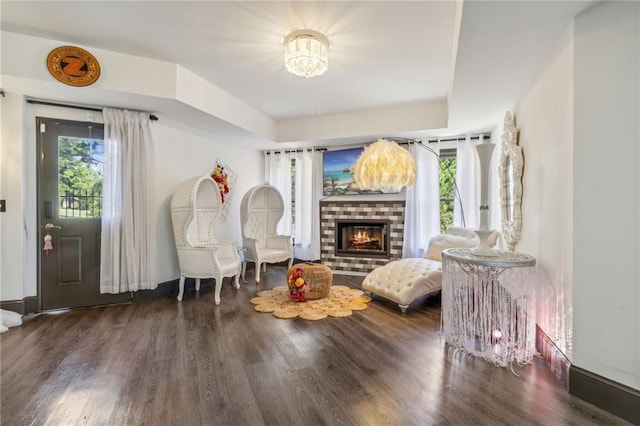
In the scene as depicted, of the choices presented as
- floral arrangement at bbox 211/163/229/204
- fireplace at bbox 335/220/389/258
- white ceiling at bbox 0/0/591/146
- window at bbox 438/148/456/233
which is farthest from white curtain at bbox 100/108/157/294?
window at bbox 438/148/456/233

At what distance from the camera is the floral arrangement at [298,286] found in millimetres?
3654

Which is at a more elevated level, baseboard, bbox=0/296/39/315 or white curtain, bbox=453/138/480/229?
white curtain, bbox=453/138/480/229

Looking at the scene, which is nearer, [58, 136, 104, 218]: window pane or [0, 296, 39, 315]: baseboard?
[0, 296, 39, 315]: baseboard

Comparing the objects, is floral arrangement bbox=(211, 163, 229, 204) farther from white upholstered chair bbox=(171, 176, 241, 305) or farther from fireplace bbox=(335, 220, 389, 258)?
fireplace bbox=(335, 220, 389, 258)

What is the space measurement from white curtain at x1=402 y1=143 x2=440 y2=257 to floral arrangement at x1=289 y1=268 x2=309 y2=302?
2.10 m

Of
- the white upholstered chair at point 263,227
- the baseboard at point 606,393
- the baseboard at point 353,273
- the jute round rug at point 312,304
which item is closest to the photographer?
the baseboard at point 606,393

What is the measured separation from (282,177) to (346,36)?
3.48m

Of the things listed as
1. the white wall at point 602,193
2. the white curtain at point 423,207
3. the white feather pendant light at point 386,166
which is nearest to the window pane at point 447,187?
the white curtain at point 423,207

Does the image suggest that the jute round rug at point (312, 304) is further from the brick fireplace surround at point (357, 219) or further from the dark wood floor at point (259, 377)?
the brick fireplace surround at point (357, 219)

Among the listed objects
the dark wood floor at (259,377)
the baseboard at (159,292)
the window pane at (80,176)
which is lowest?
the dark wood floor at (259,377)

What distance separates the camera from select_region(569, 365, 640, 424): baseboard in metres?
1.65

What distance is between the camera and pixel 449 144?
493 cm

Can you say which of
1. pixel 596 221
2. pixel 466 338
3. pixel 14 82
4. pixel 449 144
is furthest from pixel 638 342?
pixel 14 82

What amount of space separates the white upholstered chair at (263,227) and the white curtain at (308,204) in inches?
19.7
